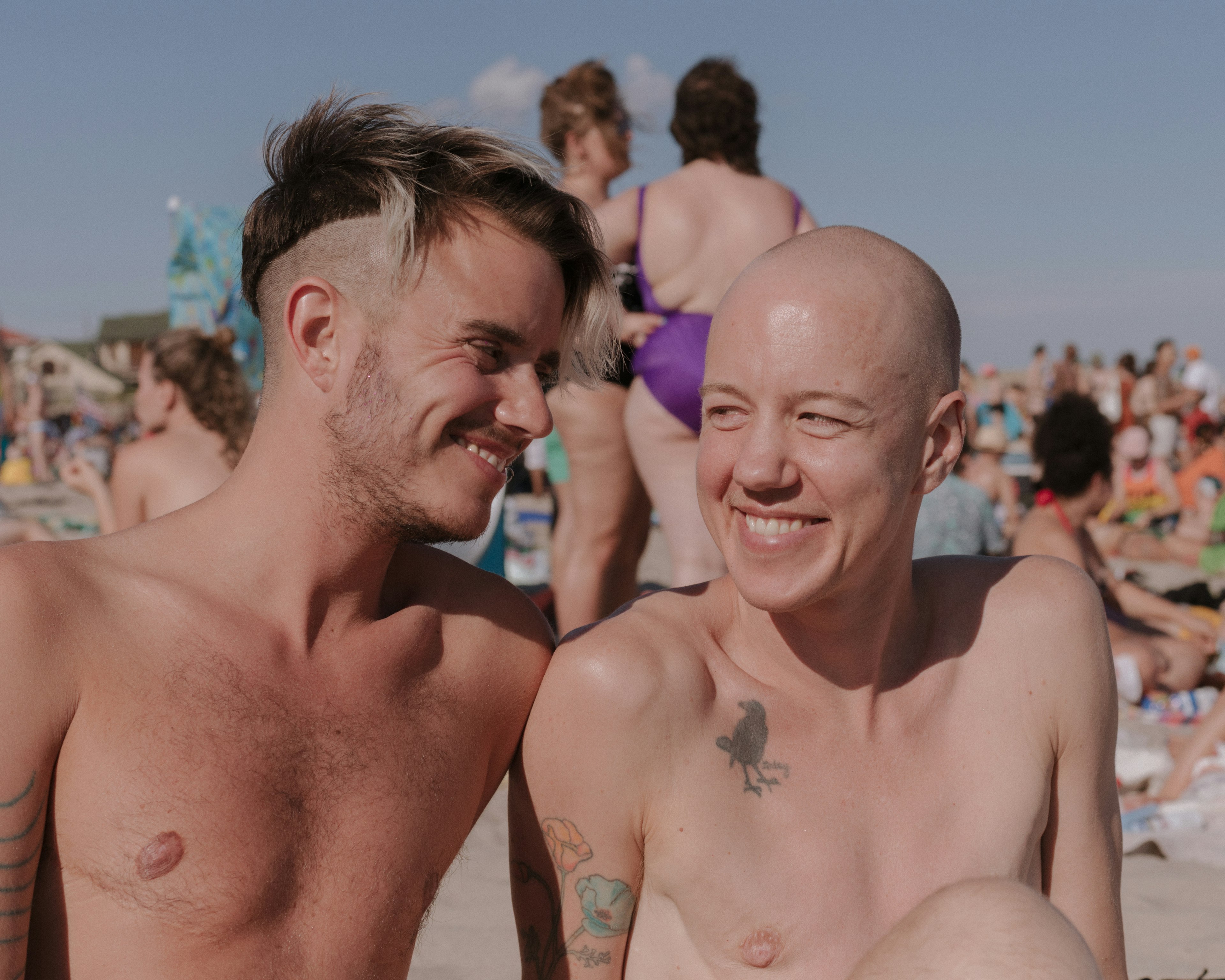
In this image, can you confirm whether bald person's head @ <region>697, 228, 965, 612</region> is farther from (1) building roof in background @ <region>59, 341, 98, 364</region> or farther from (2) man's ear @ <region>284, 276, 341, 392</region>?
(1) building roof in background @ <region>59, 341, 98, 364</region>

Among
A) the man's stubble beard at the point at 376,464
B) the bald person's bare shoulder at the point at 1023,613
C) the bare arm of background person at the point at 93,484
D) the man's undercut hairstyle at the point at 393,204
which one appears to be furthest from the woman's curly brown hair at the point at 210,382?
the bald person's bare shoulder at the point at 1023,613

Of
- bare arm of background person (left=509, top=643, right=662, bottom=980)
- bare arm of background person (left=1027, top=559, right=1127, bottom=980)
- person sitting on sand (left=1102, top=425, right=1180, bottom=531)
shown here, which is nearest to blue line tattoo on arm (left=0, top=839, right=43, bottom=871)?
bare arm of background person (left=509, top=643, right=662, bottom=980)

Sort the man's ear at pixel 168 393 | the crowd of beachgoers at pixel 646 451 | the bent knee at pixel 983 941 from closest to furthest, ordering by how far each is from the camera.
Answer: the bent knee at pixel 983 941 → the crowd of beachgoers at pixel 646 451 → the man's ear at pixel 168 393

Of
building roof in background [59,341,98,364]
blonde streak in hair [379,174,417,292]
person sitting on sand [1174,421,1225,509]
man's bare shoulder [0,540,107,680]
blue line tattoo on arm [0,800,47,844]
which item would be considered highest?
blonde streak in hair [379,174,417,292]

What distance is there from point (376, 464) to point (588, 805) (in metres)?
0.73

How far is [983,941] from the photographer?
1.72 m

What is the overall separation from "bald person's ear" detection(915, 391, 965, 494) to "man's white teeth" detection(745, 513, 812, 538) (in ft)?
0.92

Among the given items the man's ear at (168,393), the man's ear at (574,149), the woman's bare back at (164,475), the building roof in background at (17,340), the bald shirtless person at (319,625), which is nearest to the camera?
the bald shirtless person at (319,625)

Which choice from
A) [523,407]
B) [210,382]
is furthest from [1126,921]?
[210,382]

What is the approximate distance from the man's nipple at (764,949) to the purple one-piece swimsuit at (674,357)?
250cm

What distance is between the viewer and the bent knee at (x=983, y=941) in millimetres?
1681

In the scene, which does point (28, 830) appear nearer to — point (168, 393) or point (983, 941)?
point (983, 941)

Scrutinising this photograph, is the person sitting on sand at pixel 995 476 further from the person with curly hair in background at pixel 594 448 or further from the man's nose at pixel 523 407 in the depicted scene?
the man's nose at pixel 523 407

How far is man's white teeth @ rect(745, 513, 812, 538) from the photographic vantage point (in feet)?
6.95
